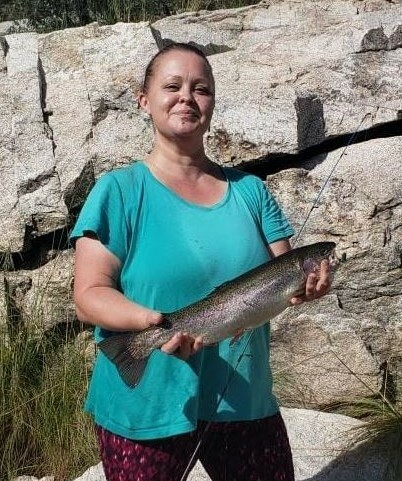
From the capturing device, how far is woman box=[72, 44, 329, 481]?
7.49ft

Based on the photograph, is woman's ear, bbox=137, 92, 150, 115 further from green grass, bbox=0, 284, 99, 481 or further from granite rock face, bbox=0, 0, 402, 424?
green grass, bbox=0, 284, 99, 481

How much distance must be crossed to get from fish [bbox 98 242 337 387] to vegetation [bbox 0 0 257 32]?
16.1 feet

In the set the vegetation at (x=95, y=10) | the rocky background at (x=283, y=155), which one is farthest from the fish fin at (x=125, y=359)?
the vegetation at (x=95, y=10)

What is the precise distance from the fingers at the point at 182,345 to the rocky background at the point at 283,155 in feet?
7.65

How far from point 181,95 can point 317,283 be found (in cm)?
70

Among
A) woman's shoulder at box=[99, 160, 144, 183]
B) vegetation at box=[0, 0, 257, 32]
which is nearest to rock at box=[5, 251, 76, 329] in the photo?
woman's shoulder at box=[99, 160, 144, 183]

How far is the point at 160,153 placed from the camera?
96.7 inches

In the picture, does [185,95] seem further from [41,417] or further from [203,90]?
[41,417]

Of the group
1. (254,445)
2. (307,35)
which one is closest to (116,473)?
(254,445)

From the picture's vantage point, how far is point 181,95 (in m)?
2.41

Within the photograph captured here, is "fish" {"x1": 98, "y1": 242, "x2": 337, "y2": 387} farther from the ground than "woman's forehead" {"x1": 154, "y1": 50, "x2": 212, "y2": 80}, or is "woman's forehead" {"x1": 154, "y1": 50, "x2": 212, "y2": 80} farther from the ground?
"woman's forehead" {"x1": 154, "y1": 50, "x2": 212, "y2": 80}

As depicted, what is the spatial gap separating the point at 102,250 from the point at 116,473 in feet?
2.20

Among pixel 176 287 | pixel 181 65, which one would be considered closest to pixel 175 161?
pixel 181 65

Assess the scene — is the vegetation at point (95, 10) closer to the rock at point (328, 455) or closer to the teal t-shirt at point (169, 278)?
the rock at point (328, 455)
